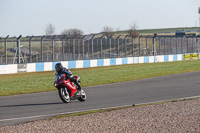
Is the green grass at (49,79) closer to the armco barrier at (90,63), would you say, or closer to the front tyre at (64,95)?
the armco barrier at (90,63)

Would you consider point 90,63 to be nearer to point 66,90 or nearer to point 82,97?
point 82,97

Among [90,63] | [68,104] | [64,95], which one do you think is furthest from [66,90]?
[90,63]

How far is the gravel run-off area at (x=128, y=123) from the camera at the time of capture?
27.8 feet

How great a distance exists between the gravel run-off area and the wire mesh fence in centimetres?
2186

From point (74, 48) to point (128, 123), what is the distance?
29039 millimetres

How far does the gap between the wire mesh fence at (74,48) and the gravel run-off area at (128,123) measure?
21855 mm

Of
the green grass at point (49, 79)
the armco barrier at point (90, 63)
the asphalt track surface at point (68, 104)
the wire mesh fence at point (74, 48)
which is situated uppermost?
the wire mesh fence at point (74, 48)

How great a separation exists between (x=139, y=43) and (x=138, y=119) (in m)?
38.3

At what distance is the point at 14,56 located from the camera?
32531mm

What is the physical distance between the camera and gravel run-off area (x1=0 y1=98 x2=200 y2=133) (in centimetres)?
846

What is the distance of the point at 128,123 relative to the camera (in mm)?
9211

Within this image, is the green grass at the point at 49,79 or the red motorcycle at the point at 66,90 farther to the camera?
the green grass at the point at 49,79

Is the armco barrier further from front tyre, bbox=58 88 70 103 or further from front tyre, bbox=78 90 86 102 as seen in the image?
front tyre, bbox=58 88 70 103

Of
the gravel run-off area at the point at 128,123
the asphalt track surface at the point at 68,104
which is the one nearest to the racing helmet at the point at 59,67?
the asphalt track surface at the point at 68,104
